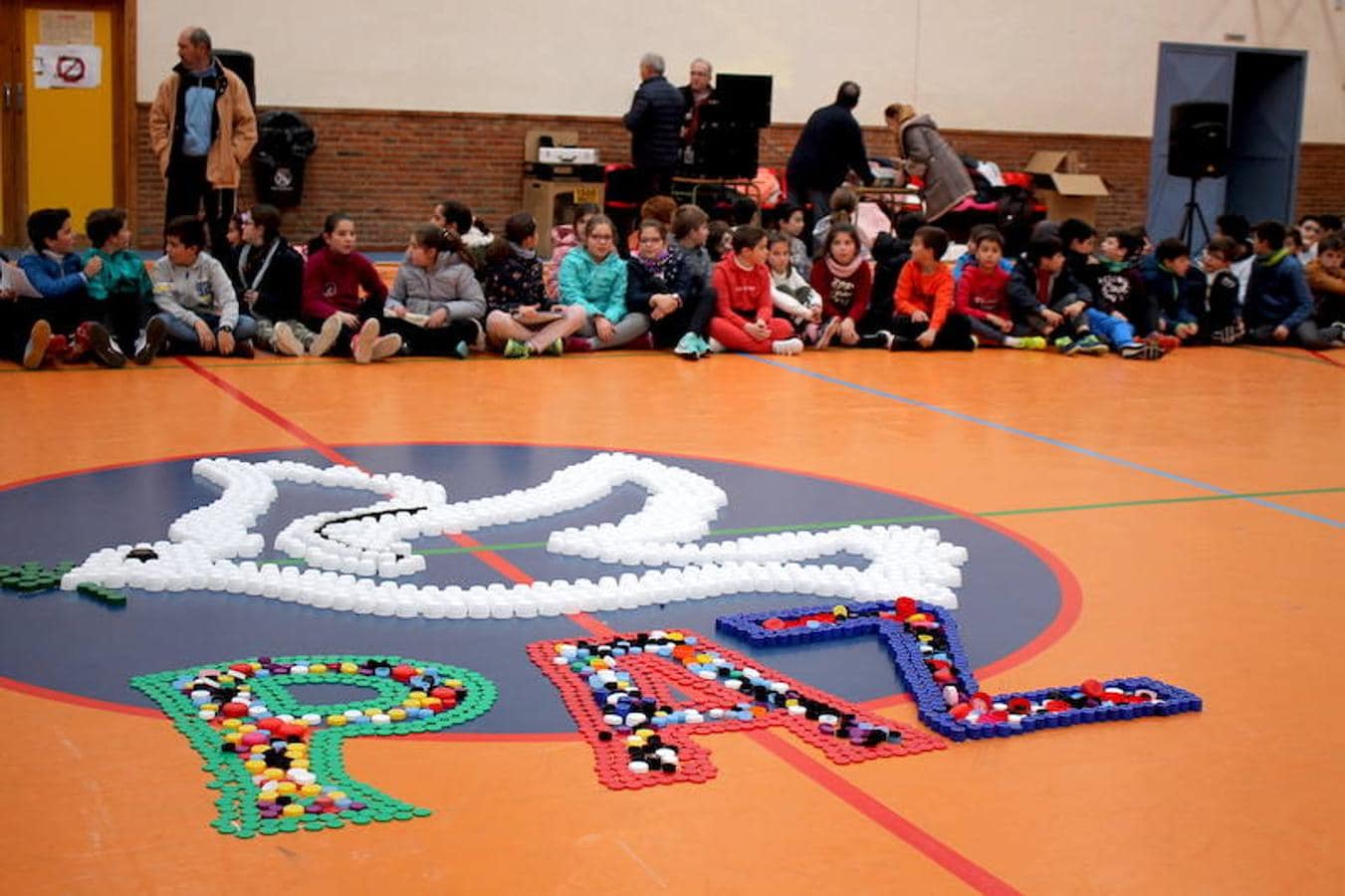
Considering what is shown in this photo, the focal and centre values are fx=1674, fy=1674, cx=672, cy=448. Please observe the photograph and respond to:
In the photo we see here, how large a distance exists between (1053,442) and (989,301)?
144 inches

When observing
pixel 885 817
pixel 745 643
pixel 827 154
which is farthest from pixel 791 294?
pixel 885 817

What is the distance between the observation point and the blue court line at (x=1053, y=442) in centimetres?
707

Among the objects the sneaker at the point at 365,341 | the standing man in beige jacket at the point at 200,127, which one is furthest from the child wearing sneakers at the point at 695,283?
the standing man in beige jacket at the point at 200,127

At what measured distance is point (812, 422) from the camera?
28.3 feet

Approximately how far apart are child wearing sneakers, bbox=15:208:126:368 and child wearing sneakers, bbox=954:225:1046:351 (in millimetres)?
5723

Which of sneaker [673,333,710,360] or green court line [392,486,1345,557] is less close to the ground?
sneaker [673,333,710,360]

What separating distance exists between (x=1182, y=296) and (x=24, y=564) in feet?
30.7

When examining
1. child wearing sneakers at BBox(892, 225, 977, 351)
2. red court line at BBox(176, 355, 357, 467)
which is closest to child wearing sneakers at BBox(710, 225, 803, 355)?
child wearing sneakers at BBox(892, 225, 977, 351)

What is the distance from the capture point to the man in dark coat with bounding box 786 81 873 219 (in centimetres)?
1492

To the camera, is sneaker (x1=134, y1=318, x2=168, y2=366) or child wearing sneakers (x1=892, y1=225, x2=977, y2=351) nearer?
sneaker (x1=134, y1=318, x2=168, y2=366)

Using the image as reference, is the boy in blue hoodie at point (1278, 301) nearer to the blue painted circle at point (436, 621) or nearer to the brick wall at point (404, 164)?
the blue painted circle at point (436, 621)

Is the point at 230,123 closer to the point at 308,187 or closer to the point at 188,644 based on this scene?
the point at 308,187

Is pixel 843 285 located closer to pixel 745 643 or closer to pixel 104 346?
pixel 104 346

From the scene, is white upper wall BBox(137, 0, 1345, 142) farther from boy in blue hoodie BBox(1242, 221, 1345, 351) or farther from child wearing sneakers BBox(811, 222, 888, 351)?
boy in blue hoodie BBox(1242, 221, 1345, 351)
